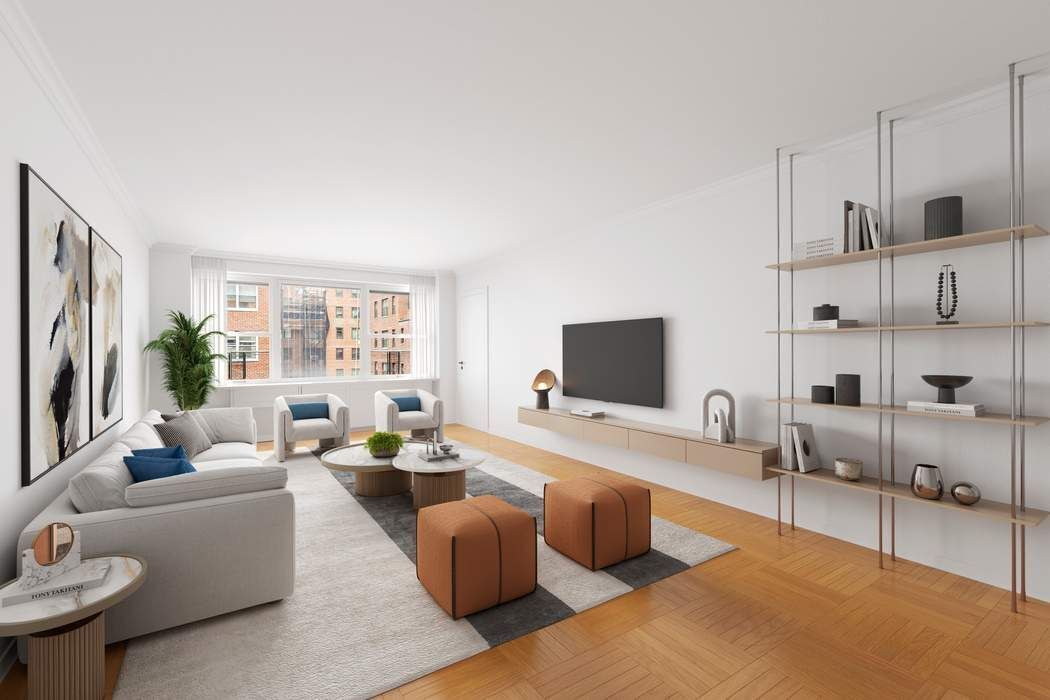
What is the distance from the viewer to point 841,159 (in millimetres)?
3285

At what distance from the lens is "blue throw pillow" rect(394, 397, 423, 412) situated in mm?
6578

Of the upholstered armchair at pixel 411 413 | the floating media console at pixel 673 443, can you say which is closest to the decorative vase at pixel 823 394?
the floating media console at pixel 673 443

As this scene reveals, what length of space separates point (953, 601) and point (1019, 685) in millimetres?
672

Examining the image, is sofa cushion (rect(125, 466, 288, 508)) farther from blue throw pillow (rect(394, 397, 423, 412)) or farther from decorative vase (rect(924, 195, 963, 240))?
blue throw pillow (rect(394, 397, 423, 412))

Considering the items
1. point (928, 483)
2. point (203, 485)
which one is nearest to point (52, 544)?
point (203, 485)

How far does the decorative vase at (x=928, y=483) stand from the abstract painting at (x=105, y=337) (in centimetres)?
486

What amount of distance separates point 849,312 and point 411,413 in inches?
192

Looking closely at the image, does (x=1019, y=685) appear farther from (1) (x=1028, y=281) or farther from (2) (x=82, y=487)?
(2) (x=82, y=487)

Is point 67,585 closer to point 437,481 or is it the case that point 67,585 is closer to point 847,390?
point 437,481

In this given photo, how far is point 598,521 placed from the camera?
2871 millimetres

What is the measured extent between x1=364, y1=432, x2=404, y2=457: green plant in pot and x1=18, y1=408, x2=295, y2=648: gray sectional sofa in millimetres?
1539

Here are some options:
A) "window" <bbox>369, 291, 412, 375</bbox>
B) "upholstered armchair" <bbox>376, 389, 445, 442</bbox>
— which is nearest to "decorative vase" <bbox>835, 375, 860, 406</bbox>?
"upholstered armchair" <bbox>376, 389, 445, 442</bbox>

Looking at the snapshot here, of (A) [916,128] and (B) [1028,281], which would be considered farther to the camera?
(A) [916,128]

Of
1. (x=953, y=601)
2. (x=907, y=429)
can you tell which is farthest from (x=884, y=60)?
(x=953, y=601)
